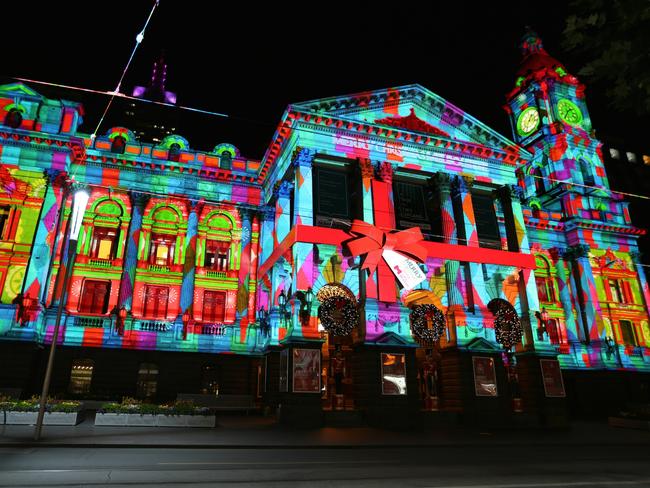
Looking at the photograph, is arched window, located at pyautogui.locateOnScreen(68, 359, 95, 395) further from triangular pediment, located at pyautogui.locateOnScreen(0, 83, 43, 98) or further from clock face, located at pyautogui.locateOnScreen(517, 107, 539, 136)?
clock face, located at pyautogui.locateOnScreen(517, 107, 539, 136)

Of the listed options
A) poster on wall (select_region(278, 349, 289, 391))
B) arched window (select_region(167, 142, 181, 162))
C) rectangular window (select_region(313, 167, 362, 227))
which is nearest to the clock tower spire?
rectangular window (select_region(313, 167, 362, 227))

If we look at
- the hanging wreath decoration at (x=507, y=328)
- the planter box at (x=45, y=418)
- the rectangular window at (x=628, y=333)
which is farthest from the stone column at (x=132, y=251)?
the rectangular window at (x=628, y=333)

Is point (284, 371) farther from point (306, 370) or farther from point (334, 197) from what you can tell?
point (334, 197)

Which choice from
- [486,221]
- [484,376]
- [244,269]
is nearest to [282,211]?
[244,269]

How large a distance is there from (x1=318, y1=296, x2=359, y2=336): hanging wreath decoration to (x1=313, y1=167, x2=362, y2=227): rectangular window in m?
4.92

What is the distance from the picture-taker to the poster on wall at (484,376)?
26781mm

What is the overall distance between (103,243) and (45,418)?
653 inches

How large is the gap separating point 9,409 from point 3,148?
20.0 m

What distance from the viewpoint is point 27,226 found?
96.5ft

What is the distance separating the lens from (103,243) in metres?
32.5

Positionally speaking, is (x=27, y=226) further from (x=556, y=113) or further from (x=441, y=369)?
(x=556, y=113)

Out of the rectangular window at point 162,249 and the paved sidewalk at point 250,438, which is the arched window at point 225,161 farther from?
the paved sidewalk at point 250,438

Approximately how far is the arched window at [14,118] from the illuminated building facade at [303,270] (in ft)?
0.33

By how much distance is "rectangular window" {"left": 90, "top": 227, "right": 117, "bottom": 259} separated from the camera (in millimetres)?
32062
